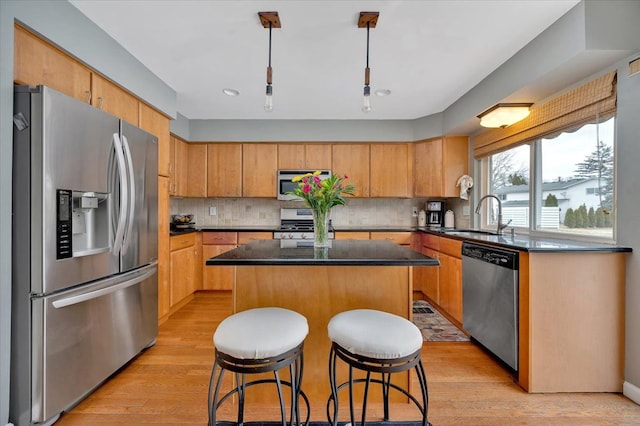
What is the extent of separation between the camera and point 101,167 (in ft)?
5.82

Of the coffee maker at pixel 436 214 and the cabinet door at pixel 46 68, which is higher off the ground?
the cabinet door at pixel 46 68

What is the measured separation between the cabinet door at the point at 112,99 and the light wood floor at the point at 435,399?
1893 mm

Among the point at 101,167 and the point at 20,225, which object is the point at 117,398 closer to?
the point at 20,225

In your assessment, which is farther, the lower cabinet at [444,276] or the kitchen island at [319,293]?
the lower cabinet at [444,276]

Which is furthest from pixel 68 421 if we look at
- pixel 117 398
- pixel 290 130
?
pixel 290 130

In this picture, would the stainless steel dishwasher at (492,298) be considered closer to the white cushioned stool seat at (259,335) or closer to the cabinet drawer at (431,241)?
the cabinet drawer at (431,241)

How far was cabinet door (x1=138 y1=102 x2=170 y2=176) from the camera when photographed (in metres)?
2.56

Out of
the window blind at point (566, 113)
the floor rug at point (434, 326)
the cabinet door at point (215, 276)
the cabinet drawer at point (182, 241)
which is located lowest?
the floor rug at point (434, 326)

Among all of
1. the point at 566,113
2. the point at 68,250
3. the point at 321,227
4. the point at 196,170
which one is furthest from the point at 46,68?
the point at 566,113

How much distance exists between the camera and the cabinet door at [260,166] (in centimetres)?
414

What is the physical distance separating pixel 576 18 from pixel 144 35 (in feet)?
9.13

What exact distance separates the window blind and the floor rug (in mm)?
1906

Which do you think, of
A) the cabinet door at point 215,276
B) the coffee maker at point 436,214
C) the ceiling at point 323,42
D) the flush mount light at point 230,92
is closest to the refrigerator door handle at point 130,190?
the ceiling at point 323,42

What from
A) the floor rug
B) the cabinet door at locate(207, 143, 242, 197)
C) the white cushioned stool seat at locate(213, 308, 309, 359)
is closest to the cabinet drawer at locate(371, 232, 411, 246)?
the floor rug
